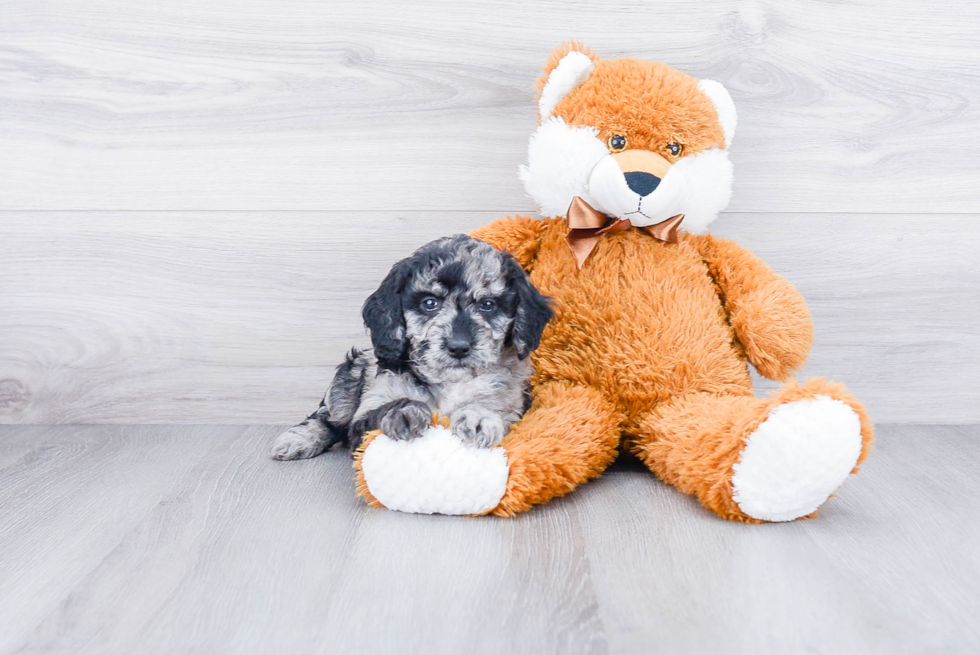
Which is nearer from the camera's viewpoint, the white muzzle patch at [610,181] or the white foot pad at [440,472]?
the white foot pad at [440,472]

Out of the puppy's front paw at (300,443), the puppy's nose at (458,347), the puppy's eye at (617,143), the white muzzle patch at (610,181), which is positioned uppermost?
the puppy's eye at (617,143)

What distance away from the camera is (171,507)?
1.45 m

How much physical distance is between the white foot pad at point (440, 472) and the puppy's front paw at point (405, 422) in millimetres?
13

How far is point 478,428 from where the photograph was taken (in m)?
1.33

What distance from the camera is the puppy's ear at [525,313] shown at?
1462mm

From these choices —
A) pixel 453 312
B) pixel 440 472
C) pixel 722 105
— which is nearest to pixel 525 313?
pixel 453 312

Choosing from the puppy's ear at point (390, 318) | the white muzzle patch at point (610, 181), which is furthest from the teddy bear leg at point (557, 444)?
the white muzzle patch at point (610, 181)

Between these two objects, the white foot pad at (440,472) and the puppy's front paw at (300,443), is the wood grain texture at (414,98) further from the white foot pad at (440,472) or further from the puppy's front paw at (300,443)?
Result: the white foot pad at (440,472)

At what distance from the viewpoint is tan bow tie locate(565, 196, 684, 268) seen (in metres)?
1.55

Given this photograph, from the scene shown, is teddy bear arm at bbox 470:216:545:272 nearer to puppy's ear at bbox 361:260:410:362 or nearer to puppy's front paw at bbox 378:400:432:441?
puppy's ear at bbox 361:260:410:362

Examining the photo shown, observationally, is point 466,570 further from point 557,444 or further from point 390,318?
point 390,318

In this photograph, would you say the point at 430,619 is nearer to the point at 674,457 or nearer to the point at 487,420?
the point at 487,420

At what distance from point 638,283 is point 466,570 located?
713 millimetres

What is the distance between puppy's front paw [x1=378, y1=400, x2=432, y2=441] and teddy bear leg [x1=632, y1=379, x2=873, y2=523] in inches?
19.4
